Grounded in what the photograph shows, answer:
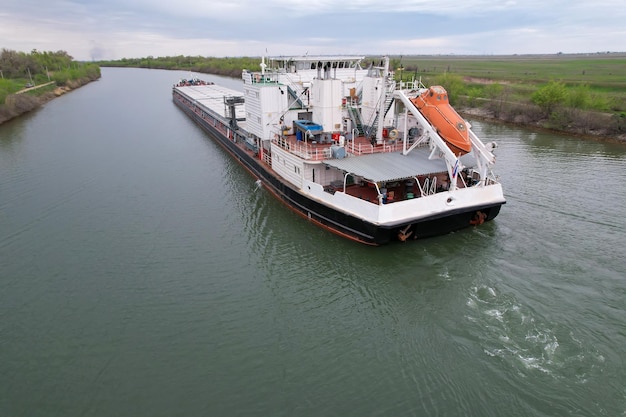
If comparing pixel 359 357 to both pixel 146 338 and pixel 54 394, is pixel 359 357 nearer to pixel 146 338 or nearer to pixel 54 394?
pixel 146 338

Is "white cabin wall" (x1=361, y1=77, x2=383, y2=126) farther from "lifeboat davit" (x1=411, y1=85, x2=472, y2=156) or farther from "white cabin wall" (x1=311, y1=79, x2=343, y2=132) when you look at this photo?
"lifeboat davit" (x1=411, y1=85, x2=472, y2=156)

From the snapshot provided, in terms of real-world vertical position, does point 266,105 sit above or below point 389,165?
above

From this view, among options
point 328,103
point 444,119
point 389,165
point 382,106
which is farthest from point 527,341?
point 328,103

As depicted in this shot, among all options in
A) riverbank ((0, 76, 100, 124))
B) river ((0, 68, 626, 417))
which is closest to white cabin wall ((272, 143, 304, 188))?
river ((0, 68, 626, 417))

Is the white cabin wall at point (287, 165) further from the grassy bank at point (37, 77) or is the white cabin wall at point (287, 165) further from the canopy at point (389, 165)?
the grassy bank at point (37, 77)

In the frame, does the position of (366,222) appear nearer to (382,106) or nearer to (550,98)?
(382,106)
